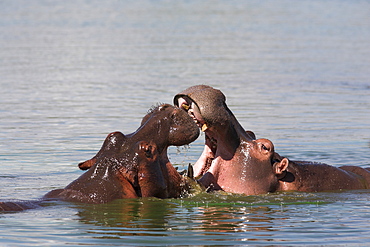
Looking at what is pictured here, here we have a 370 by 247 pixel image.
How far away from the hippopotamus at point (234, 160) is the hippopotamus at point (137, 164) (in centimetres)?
36

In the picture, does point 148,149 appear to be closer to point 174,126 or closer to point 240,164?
point 174,126

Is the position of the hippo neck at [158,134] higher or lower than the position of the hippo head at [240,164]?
higher

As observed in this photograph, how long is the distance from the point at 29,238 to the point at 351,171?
442 centimetres

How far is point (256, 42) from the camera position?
28016 millimetres

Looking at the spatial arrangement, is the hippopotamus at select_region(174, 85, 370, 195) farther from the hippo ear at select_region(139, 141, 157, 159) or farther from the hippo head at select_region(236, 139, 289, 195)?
the hippo ear at select_region(139, 141, 157, 159)

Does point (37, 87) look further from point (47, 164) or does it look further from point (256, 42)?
point (256, 42)

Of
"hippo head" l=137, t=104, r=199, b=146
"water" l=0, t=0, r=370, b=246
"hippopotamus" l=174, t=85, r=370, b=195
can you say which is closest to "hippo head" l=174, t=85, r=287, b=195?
"hippopotamus" l=174, t=85, r=370, b=195

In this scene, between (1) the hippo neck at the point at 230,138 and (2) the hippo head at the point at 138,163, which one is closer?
(2) the hippo head at the point at 138,163

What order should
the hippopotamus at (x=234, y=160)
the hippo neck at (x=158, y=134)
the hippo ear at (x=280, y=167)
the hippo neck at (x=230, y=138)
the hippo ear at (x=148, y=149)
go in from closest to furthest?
1. the hippo ear at (x=148, y=149)
2. the hippo neck at (x=158, y=134)
3. the hippopotamus at (x=234, y=160)
4. the hippo neck at (x=230, y=138)
5. the hippo ear at (x=280, y=167)

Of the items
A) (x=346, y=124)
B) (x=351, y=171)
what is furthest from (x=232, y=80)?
(x=351, y=171)

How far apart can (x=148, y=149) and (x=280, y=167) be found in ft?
6.01

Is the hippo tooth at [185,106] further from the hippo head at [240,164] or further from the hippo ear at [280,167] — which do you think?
the hippo ear at [280,167]

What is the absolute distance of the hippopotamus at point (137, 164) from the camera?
7957mm

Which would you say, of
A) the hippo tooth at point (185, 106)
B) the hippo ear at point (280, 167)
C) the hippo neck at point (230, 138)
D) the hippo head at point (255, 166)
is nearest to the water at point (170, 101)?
the hippo head at point (255, 166)
